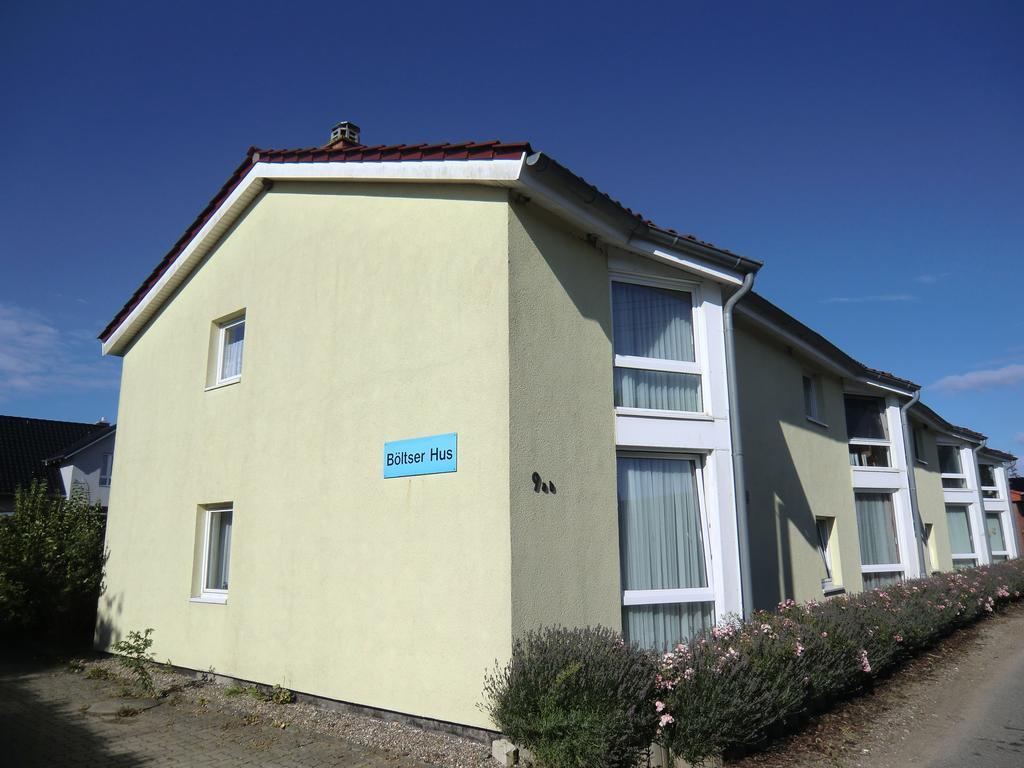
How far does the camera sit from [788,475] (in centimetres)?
1186

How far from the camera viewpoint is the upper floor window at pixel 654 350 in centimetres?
818

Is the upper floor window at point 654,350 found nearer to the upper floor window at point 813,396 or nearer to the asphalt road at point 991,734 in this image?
the asphalt road at point 991,734

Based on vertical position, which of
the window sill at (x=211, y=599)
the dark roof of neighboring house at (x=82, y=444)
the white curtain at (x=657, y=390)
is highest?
the dark roof of neighboring house at (x=82, y=444)

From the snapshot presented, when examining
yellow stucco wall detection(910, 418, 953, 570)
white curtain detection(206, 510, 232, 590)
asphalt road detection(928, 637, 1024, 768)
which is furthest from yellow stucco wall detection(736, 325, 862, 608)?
white curtain detection(206, 510, 232, 590)

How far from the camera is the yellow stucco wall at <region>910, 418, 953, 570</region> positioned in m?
18.7

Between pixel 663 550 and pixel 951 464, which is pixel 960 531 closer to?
pixel 951 464

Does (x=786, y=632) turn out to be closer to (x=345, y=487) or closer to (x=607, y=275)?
(x=607, y=275)

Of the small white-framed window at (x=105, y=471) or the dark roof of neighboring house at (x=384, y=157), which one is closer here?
the dark roof of neighboring house at (x=384, y=157)

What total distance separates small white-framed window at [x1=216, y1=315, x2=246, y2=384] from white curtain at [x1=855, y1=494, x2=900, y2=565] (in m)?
11.5

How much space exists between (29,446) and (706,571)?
1194 inches

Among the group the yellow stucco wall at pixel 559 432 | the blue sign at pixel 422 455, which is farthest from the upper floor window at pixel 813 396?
the blue sign at pixel 422 455

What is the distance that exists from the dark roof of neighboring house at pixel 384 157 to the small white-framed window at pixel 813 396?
589 cm

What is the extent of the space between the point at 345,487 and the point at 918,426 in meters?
17.8

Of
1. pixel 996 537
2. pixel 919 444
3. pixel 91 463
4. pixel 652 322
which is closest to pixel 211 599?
pixel 652 322
